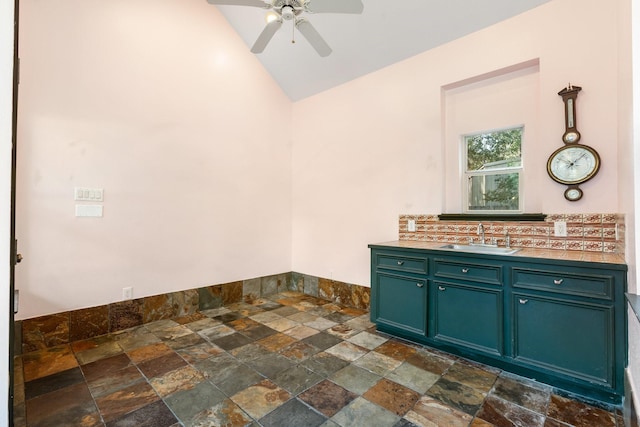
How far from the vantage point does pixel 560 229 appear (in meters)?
2.52

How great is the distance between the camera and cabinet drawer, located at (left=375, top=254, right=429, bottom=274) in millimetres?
2740

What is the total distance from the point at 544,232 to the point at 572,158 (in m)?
0.65

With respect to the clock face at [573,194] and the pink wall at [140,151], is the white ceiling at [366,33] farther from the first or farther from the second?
the clock face at [573,194]

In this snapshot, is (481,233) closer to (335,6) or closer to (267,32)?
(335,6)

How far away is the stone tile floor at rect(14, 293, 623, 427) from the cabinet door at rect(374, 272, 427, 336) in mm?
182

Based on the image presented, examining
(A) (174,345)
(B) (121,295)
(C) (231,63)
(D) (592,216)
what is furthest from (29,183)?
(D) (592,216)

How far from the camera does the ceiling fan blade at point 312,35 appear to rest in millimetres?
2574

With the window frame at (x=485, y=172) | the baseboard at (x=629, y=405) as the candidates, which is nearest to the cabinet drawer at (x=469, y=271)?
the baseboard at (x=629, y=405)

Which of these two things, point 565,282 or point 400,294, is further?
point 400,294

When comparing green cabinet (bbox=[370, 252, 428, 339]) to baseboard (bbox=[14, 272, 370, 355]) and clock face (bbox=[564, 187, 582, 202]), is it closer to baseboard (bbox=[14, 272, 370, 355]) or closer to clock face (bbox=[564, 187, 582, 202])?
baseboard (bbox=[14, 272, 370, 355])

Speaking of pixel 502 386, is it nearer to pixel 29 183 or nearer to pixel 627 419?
pixel 627 419

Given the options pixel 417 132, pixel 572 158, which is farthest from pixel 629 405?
pixel 417 132

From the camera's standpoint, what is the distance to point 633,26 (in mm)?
1442

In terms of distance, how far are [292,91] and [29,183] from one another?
330 centimetres
